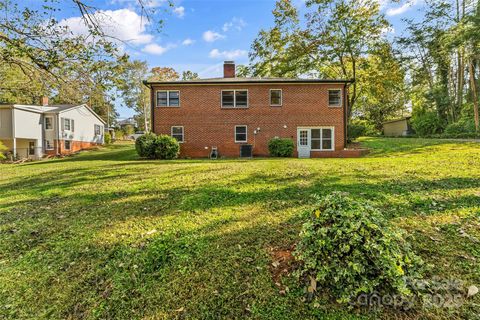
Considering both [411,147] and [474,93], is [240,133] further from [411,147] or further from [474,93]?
[474,93]

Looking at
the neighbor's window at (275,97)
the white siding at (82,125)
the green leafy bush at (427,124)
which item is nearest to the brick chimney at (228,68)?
the neighbor's window at (275,97)

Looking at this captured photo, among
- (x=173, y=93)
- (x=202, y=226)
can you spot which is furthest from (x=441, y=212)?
(x=173, y=93)

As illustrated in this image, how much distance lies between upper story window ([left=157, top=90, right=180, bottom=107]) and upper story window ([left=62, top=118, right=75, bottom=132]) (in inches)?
571

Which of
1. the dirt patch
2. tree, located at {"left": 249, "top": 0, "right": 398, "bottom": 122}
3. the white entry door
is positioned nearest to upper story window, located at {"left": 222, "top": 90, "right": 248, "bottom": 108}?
the white entry door

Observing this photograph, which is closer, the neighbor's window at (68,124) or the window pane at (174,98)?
the window pane at (174,98)

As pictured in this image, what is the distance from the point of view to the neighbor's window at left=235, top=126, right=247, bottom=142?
55.5 ft

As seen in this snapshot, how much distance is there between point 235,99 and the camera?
16906 millimetres

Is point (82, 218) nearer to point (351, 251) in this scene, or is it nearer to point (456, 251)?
point (351, 251)

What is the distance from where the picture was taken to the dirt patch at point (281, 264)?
8.79ft

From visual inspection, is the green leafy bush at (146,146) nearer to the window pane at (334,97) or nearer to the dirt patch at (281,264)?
the window pane at (334,97)

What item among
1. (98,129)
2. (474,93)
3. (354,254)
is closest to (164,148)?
(354,254)

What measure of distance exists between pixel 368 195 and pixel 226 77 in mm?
15676

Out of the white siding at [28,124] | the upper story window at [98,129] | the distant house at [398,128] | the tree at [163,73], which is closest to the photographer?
the white siding at [28,124]

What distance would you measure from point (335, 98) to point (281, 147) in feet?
17.0
